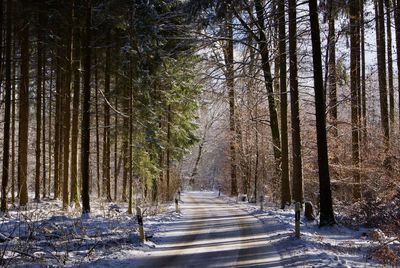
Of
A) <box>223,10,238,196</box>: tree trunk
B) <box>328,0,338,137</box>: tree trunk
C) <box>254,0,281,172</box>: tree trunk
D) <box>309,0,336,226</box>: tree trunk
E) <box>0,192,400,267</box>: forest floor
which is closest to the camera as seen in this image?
<box>0,192,400,267</box>: forest floor

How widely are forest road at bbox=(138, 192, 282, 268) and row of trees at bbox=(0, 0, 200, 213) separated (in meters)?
5.61

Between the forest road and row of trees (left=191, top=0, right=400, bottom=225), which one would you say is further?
row of trees (left=191, top=0, right=400, bottom=225)

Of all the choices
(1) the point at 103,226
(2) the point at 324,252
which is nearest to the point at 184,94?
(1) the point at 103,226

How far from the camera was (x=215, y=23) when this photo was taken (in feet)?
66.9

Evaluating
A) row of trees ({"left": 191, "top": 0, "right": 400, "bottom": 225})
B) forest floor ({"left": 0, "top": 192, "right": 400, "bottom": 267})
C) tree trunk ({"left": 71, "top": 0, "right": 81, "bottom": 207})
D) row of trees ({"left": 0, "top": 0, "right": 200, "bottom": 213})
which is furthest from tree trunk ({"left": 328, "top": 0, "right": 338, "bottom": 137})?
tree trunk ({"left": 71, "top": 0, "right": 81, "bottom": 207})

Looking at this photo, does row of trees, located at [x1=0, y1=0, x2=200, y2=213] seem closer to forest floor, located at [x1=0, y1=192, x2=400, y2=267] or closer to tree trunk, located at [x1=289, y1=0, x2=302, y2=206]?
forest floor, located at [x1=0, y1=192, x2=400, y2=267]

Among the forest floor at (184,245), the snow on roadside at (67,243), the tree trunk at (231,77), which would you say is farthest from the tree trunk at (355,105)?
the snow on roadside at (67,243)

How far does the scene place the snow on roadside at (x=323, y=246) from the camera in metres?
9.30

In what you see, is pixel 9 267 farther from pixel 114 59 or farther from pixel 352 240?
pixel 114 59

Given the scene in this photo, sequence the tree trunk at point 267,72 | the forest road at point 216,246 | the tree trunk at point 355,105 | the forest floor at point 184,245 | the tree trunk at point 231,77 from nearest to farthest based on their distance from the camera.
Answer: the forest floor at point 184,245, the forest road at point 216,246, the tree trunk at point 355,105, the tree trunk at point 267,72, the tree trunk at point 231,77

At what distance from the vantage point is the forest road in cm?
950

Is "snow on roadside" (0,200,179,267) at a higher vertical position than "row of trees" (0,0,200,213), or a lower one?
lower

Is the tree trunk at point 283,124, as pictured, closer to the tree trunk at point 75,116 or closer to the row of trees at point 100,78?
the row of trees at point 100,78

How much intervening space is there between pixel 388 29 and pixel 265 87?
8739 mm
